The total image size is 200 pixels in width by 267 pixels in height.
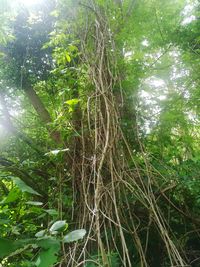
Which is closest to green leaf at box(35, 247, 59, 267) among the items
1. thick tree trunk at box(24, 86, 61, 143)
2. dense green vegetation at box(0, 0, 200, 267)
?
dense green vegetation at box(0, 0, 200, 267)

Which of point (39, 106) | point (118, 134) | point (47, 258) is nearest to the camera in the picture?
point (47, 258)

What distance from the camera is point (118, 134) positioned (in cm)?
147

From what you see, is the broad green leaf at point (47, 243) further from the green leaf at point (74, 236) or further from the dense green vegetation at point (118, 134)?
the dense green vegetation at point (118, 134)

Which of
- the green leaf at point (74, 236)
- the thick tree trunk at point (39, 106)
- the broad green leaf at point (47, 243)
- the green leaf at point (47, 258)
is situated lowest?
the green leaf at point (47, 258)

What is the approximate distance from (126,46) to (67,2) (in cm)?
56

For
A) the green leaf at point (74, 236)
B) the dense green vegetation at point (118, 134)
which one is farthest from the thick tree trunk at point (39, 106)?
the green leaf at point (74, 236)

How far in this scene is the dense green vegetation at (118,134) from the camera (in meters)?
1.40

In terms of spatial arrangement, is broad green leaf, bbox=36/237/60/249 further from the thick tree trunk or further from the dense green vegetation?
the thick tree trunk

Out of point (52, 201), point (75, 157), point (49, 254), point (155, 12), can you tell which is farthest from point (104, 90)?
point (49, 254)

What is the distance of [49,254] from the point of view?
664 mm

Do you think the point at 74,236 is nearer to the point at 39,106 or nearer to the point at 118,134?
the point at 118,134

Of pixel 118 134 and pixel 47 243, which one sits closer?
pixel 47 243

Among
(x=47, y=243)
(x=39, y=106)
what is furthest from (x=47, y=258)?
(x=39, y=106)

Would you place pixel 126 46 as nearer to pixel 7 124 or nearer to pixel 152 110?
pixel 152 110
